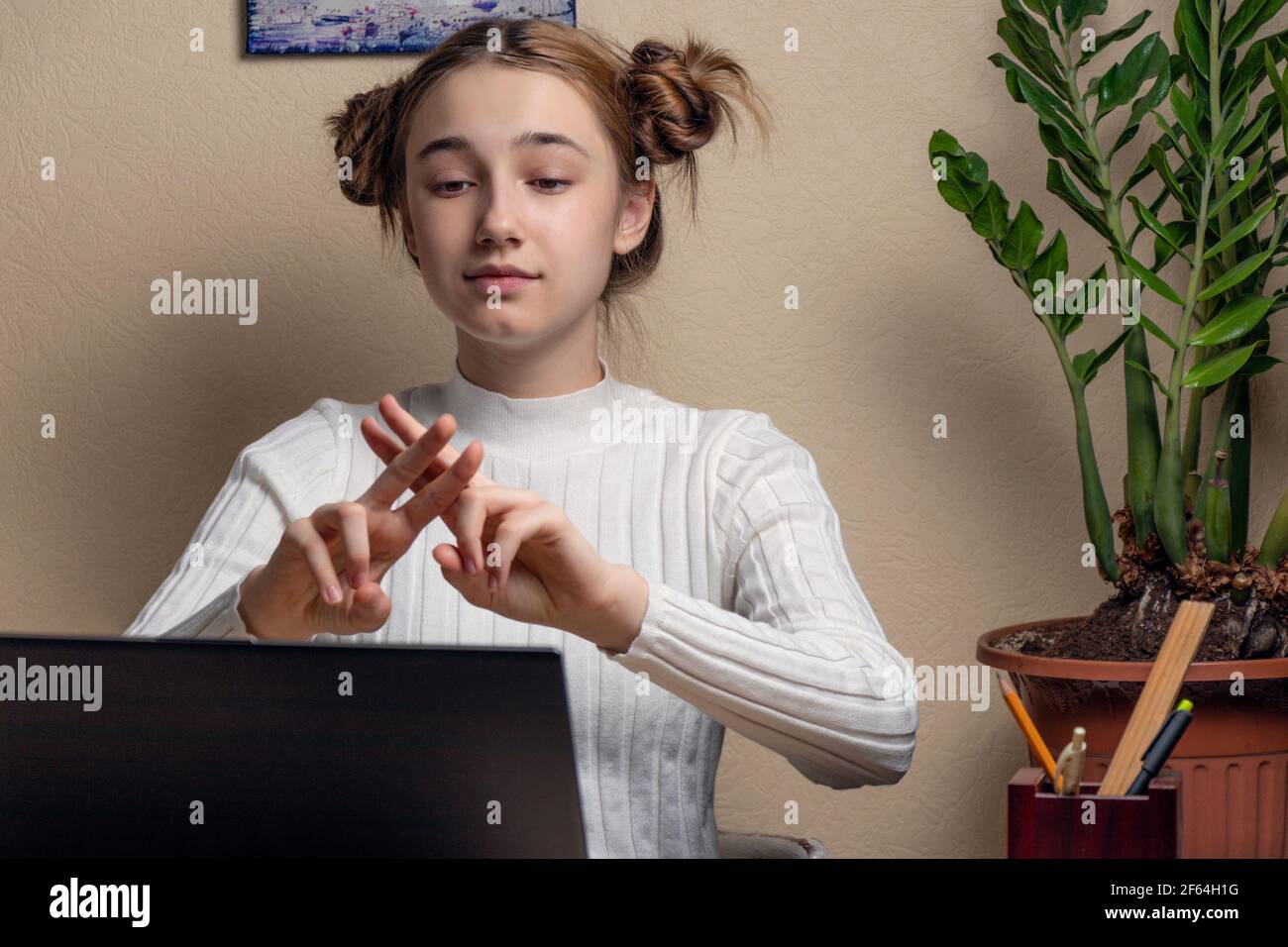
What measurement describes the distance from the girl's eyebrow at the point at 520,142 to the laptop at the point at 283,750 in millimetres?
648

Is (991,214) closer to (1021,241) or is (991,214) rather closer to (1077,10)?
(1021,241)

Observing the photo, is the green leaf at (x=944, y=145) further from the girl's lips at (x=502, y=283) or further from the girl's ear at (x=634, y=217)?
the girl's lips at (x=502, y=283)

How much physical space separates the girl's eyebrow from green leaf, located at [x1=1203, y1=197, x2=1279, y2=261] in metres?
0.63

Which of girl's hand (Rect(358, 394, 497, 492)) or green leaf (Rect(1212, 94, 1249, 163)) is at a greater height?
green leaf (Rect(1212, 94, 1249, 163))

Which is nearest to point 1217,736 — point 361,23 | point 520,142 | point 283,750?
point 520,142

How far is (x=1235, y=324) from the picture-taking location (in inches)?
49.8

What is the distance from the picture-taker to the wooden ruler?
82 centimetres

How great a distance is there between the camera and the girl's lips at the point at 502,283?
1127 millimetres

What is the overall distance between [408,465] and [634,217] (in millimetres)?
524

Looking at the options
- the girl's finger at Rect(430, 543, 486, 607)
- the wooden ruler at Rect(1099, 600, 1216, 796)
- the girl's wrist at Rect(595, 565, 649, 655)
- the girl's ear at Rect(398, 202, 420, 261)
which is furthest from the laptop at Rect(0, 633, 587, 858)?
the girl's ear at Rect(398, 202, 420, 261)

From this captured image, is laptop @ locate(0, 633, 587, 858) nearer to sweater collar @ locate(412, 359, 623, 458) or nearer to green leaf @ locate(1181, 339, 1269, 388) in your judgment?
sweater collar @ locate(412, 359, 623, 458)

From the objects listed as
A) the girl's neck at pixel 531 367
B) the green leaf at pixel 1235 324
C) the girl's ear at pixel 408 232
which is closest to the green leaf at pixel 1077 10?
the green leaf at pixel 1235 324
